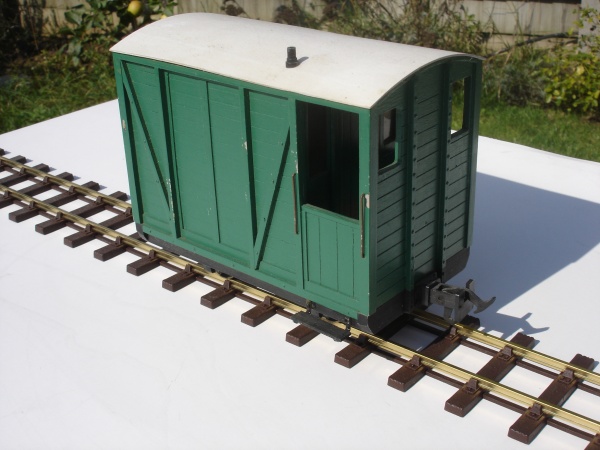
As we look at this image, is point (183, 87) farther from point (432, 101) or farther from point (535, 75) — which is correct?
point (535, 75)

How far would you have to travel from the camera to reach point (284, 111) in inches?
286

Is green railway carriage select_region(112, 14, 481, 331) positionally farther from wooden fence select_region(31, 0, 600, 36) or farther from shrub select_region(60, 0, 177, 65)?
shrub select_region(60, 0, 177, 65)

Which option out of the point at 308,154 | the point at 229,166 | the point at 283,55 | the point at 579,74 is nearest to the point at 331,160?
the point at 308,154

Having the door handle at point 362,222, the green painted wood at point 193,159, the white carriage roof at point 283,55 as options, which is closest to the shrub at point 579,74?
the white carriage roof at point 283,55

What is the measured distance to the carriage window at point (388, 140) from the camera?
7.55 meters

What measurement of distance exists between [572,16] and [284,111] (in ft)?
30.0

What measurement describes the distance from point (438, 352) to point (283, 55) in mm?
2817

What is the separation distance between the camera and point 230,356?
7.75m

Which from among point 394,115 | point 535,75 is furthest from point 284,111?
point 535,75

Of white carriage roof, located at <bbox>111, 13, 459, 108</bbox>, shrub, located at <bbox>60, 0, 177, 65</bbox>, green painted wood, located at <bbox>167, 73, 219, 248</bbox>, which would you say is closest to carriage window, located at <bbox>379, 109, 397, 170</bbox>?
white carriage roof, located at <bbox>111, 13, 459, 108</bbox>

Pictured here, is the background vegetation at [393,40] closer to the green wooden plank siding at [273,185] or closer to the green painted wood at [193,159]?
the green painted wood at [193,159]

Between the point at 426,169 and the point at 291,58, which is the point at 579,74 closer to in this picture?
the point at 426,169

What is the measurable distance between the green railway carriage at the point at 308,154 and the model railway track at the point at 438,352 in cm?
27

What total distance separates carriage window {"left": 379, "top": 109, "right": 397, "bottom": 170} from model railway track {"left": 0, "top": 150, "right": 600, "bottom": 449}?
4.78ft
